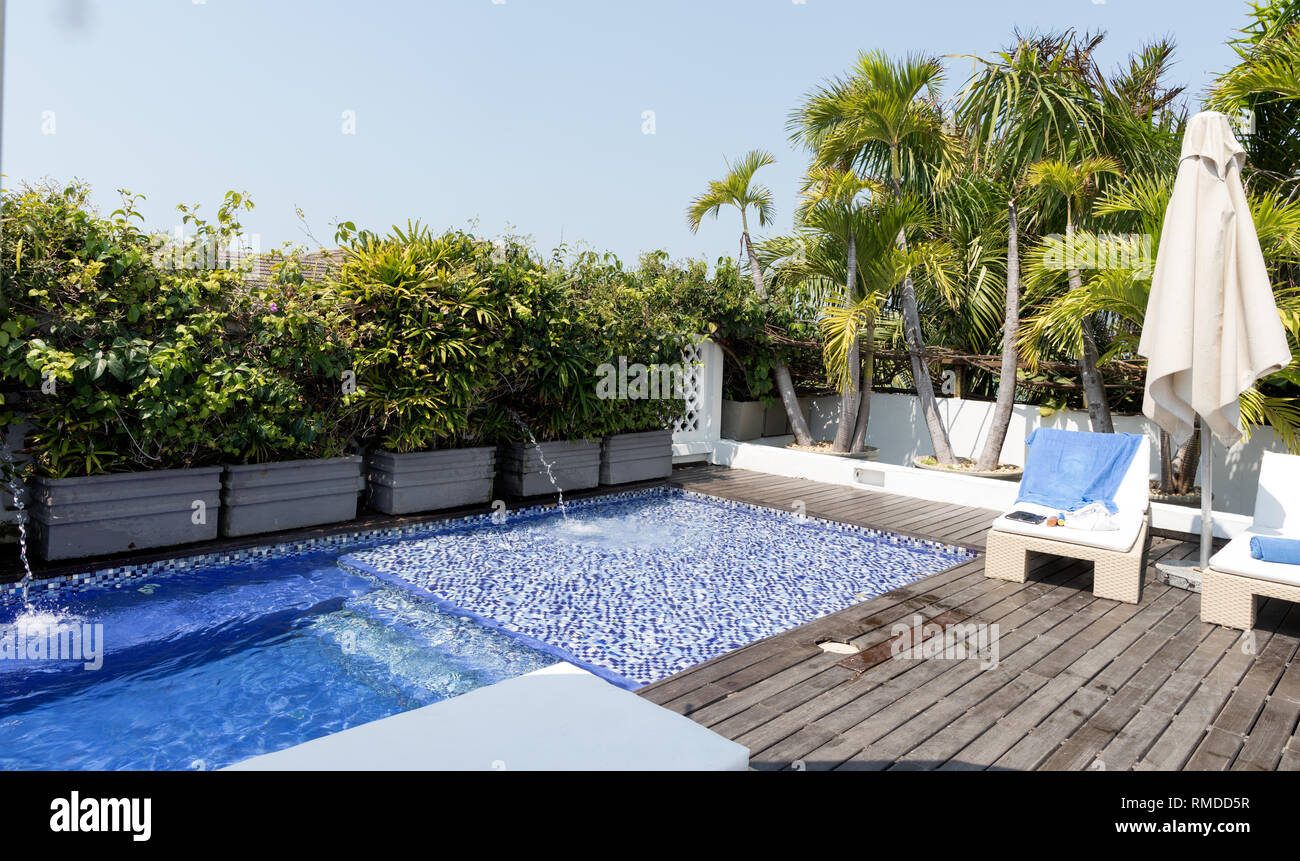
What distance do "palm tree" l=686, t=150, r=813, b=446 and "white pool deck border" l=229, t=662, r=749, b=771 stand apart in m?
8.63

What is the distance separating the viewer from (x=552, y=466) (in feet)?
26.0

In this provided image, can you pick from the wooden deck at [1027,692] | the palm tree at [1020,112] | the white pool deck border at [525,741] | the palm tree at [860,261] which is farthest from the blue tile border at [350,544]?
the white pool deck border at [525,741]

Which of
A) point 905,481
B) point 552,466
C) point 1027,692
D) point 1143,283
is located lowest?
point 1027,692

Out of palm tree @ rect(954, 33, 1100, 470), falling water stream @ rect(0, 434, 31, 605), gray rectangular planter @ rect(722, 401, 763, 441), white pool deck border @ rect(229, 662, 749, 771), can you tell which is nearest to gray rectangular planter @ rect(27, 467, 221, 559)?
falling water stream @ rect(0, 434, 31, 605)

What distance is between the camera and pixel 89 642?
4215 millimetres

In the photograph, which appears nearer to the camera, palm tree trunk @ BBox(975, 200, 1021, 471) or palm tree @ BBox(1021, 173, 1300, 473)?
palm tree @ BBox(1021, 173, 1300, 473)

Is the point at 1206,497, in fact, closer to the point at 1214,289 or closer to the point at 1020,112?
the point at 1214,289

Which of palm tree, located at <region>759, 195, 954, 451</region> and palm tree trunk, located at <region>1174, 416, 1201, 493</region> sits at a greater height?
palm tree, located at <region>759, 195, 954, 451</region>

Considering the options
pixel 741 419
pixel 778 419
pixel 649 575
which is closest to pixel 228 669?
pixel 649 575

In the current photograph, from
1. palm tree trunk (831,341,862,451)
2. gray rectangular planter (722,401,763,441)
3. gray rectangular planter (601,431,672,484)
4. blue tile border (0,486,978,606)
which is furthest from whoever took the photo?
gray rectangular planter (722,401,763,441)

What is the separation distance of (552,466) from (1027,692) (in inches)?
203

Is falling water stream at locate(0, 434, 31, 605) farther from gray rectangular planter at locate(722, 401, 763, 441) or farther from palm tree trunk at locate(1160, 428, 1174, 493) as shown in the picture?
palm tree trunk at locate(1160, 428, 1174, 493)

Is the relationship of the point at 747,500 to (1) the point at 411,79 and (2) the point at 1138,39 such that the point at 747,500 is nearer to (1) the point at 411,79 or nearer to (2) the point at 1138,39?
(2) the point at 1138,39

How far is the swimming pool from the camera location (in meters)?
3.51
